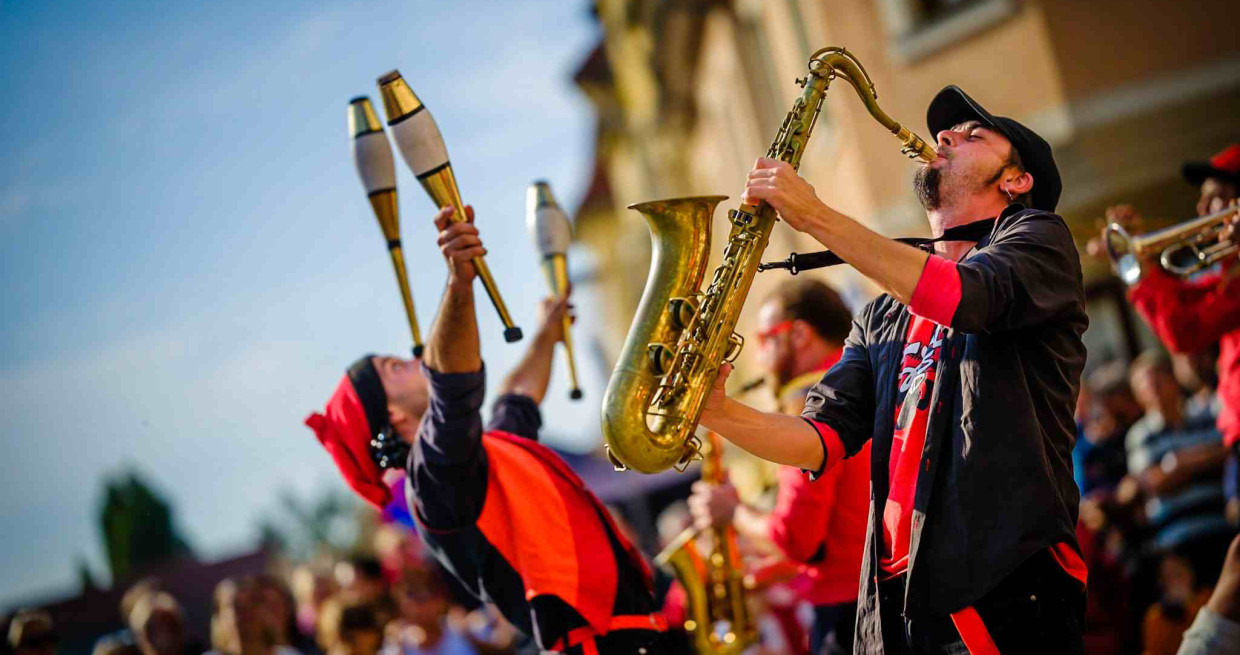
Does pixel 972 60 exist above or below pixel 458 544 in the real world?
above

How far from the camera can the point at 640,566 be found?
459cm

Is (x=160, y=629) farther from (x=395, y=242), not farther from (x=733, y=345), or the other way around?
(x=733, y=345)

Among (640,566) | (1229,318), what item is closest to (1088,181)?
(1229,318)

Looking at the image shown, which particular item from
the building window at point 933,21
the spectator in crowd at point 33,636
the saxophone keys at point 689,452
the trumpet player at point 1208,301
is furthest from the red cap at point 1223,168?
the building window at point 933,21

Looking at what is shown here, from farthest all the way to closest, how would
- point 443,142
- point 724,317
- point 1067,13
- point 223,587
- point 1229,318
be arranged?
1. point 1067,13
2. point 223,587
3. point 1229,318
4. point 443,142
5. point 724,317

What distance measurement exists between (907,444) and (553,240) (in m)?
2.58

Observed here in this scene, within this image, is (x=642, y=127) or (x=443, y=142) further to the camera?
(x=642, y=127)

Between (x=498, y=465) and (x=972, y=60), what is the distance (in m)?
8.60

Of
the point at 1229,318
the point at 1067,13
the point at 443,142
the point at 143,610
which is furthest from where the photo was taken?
the point at 1067,13

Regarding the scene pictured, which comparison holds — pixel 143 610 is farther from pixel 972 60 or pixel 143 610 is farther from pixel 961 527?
pixel 972 60

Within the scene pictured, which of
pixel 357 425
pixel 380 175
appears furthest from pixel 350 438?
pixel 380 175

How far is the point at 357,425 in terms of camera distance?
4.62 meters

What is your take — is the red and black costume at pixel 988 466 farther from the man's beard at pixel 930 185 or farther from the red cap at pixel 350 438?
the red cap at pixel 350 438

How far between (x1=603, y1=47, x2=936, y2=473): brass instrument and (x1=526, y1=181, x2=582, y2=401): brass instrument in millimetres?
2010
